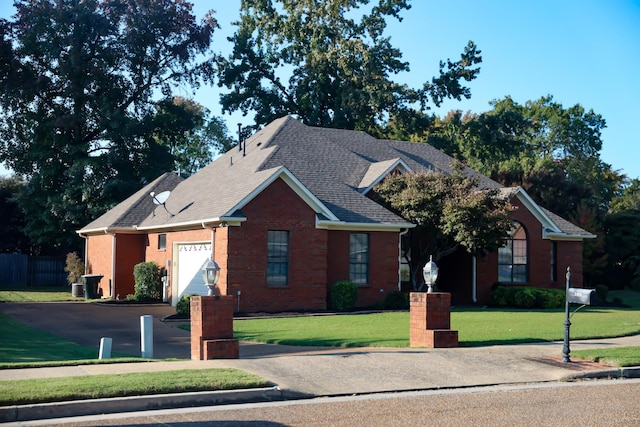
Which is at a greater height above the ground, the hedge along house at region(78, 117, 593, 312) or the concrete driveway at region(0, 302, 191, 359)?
the hedge along house at region(78, 117, 593, 312)

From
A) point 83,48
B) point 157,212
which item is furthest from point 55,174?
point 157,212

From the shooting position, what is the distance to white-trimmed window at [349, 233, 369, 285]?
2681 cm

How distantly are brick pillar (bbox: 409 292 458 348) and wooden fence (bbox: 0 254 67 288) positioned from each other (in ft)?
111

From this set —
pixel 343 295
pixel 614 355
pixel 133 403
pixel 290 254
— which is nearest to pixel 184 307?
pixel 290 254

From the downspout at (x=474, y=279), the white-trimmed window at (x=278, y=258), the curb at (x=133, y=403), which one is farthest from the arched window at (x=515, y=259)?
the curb at (x=133, y=403)

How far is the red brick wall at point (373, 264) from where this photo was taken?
26.4 metres

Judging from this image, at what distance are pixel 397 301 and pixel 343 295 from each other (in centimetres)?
214

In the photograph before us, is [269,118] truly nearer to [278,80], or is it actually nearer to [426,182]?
[278,80]

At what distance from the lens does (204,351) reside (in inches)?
525

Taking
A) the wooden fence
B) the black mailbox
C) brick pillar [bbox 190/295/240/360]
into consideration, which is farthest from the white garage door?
the wooden fence

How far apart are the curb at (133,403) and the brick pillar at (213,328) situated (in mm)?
2797

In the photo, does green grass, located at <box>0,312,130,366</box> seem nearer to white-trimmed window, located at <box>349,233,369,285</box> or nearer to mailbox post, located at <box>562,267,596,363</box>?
mailbox post, located at <box>562,267,596,363</box>

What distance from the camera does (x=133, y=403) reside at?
32.2ft

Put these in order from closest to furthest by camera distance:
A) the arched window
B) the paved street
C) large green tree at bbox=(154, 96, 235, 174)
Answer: the paved street < the arched window < large green tree at bbox=(154, 96, 235, 174)
